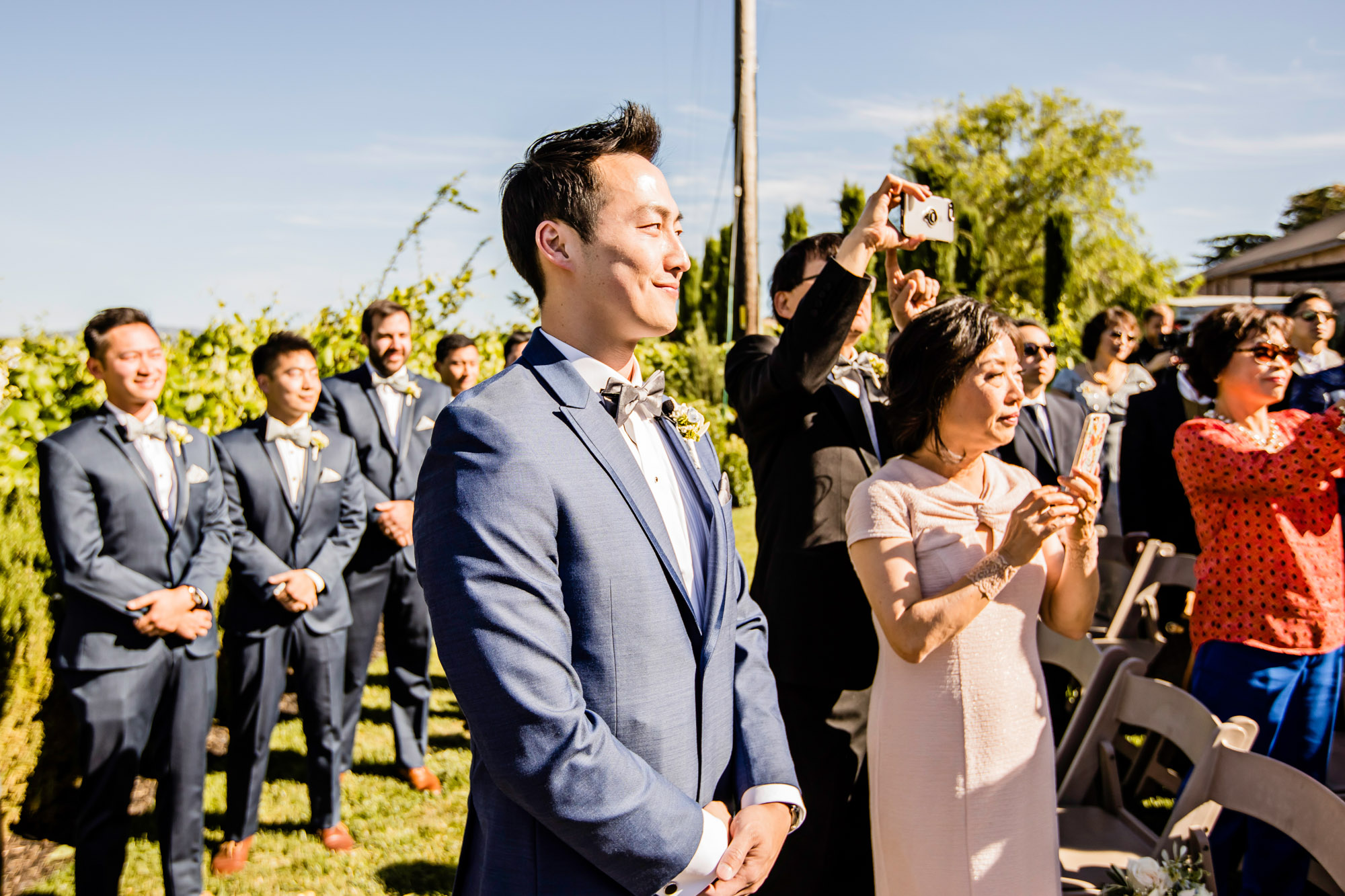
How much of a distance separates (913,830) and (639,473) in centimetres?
139

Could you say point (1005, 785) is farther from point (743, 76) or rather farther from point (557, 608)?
point (743, 76)

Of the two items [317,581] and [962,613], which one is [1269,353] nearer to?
[962,613]

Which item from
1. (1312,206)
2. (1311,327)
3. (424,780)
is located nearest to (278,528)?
(424,780)

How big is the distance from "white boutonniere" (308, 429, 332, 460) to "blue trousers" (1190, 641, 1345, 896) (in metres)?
3.84

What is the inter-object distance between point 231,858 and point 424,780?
1075 mm

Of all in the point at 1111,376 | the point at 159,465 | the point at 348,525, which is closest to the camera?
the point at 159,465

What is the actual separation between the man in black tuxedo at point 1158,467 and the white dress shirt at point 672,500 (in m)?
3.93

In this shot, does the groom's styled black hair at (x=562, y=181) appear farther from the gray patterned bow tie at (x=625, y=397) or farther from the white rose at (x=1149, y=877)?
the white rose at (x=1149, y=877)

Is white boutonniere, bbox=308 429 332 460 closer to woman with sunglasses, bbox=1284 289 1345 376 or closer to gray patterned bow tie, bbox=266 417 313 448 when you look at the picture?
gray patterned bow tie, bbox=266 417 313 448

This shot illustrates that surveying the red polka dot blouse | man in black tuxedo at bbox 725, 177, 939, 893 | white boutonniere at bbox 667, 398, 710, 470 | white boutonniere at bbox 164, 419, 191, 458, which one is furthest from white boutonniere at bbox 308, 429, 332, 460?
the red polka dot blouse

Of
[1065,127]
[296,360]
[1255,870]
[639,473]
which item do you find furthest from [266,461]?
[1065,127]

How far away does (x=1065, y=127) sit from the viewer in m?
45.1

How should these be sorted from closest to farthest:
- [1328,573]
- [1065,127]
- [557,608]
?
[557,608]
[1328,573]
[1065,127]

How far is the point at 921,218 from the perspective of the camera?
2.57 meters
